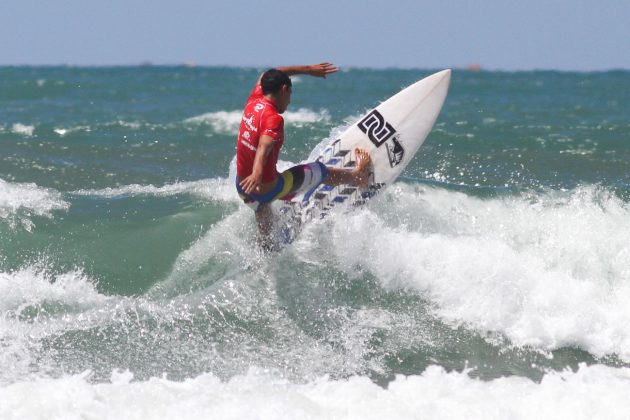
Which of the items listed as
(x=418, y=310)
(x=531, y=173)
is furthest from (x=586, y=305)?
(x=531, y=173)

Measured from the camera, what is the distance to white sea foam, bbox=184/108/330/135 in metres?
16.2

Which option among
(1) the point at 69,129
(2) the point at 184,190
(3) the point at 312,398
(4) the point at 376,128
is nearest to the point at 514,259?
(4) the point at 376,128

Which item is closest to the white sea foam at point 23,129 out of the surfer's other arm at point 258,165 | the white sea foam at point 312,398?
the surfer's other arm at point 258,165

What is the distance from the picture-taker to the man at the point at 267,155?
5.80 meters

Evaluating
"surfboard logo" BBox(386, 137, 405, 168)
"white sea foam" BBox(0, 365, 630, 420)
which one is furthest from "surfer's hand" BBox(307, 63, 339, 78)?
"white sea foam" BBox(0, 365, 630, 420)

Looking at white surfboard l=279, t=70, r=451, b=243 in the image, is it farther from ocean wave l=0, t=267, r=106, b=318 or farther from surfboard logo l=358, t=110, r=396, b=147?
ocean wave l=0, t=267, r=106, b=318

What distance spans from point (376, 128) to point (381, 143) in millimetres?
130

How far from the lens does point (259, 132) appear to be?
5973 millimetres

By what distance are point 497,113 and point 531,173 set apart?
27.0 ft

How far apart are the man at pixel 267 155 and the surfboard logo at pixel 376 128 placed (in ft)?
2.83

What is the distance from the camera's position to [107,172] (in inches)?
448

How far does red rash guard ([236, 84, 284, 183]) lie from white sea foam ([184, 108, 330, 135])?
9465mm

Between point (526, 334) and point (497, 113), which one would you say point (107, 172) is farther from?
point (497, 113)

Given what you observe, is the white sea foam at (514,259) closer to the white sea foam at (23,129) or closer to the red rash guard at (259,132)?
the red rash guard at (259,132)
